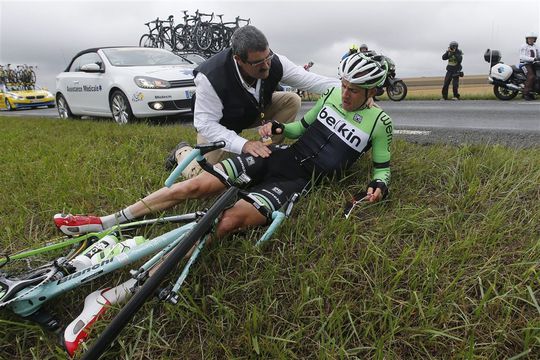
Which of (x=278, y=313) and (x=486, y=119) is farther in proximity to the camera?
(x=486, y=119)

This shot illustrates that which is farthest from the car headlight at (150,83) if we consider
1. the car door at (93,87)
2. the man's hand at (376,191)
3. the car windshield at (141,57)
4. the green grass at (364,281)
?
the man's hand at (376,191)

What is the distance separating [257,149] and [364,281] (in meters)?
1.33

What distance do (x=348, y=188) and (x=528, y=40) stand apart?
10978 millimetres

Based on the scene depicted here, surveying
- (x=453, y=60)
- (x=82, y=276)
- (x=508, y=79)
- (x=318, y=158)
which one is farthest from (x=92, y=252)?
(x=453, y=60)

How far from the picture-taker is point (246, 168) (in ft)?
9.57

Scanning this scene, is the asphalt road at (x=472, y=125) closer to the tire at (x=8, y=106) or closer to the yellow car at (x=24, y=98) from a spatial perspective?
the yellow car at (x=24, y=98)

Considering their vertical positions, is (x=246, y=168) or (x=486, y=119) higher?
(x=246, y=168)

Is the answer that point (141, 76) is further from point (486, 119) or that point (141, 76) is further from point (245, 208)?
point (486, 119)

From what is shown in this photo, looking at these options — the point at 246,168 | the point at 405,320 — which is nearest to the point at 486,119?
the point at 246,168

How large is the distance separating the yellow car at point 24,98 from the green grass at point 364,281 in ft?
56.3

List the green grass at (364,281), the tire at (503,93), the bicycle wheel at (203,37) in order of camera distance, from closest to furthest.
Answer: the green grass at (364,281) < the tire at (503,93) < the bicycle wheel at (203,37)

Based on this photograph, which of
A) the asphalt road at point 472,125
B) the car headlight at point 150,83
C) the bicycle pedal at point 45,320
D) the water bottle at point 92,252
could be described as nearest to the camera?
the bicycle pedal at point 45,320

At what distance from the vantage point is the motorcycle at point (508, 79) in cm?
1052

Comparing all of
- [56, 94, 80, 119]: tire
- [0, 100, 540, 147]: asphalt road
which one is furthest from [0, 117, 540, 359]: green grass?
[56, 94, 80, 119]: tire
